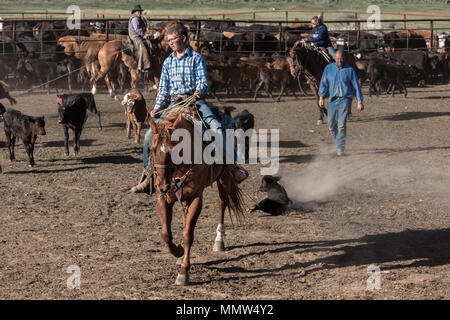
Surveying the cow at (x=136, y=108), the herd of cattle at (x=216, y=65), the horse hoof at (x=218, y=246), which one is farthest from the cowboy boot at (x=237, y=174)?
the herd of cattle at (x=216, y=65)

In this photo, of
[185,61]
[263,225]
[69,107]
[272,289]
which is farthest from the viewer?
[69,107]

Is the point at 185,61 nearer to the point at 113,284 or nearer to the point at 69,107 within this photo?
the point at 113,284

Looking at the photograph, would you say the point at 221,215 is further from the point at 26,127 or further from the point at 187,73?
the point at 26,127

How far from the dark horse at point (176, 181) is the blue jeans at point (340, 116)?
6086 mm

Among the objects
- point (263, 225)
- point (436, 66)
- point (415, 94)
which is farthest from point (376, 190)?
point (436, 66)

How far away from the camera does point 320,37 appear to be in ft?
53.9

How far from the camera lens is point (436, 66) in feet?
84.1

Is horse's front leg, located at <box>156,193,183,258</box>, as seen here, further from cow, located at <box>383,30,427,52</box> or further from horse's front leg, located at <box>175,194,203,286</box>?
cow, located at <box>383,30,427,52</box>

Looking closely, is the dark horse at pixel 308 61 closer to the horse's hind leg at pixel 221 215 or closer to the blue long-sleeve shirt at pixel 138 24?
the blue long-sleeve shirt at pixel 138 24

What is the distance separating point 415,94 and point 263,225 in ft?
52.9

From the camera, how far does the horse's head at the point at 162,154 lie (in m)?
5.56

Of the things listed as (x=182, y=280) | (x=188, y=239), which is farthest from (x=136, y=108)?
(x=182, y=280)

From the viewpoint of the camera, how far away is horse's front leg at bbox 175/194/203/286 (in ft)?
Answer: 19.5

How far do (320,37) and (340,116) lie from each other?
476 centimetres
